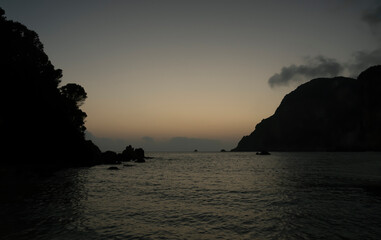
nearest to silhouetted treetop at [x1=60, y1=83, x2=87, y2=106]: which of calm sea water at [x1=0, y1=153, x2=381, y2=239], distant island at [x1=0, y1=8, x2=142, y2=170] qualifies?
distant island at [x1=0, y1=8, x2=142, y2=170]

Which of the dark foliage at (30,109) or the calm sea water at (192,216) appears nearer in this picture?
the calm sea water at (192,216)

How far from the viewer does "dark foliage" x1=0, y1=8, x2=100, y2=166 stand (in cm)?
4147

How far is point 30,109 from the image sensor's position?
1740 inches

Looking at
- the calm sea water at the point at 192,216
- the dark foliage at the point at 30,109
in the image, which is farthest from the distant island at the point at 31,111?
the calm sea water at the point at 192,216

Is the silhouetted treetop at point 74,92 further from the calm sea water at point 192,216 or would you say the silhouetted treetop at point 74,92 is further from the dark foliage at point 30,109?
the calm sea water at point 192,216

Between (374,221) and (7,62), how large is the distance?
5476cm

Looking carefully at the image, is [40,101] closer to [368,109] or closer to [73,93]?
[73,93]

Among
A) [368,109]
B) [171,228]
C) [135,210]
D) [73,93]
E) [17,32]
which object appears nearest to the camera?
[171,228]

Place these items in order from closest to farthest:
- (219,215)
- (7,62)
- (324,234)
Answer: (324,234), (219,215), (7,62)

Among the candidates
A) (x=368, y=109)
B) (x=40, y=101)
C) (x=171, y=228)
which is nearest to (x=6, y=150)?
(x=40, y=101)

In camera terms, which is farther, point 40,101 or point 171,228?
point 40,101

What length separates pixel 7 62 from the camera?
43.9 m

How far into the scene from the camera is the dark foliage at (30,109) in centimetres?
4147

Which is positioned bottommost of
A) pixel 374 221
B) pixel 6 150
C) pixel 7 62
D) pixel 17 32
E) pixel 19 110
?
pixel 374 221
